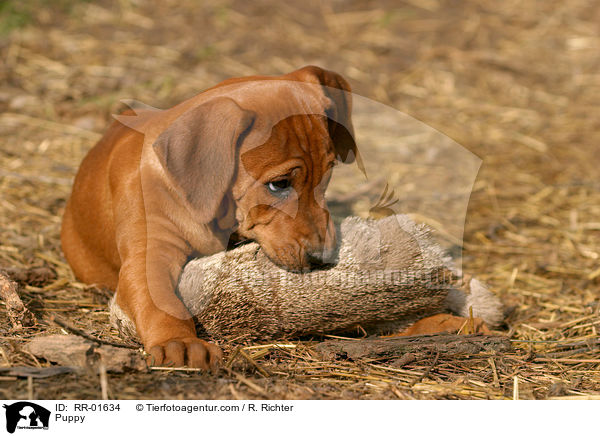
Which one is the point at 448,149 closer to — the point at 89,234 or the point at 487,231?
the point at 487,231

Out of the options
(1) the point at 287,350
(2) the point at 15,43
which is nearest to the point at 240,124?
(1) the point at 287,350

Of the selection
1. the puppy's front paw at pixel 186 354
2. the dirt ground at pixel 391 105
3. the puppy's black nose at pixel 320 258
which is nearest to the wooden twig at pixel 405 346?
the dirt ground at pixel 391 105

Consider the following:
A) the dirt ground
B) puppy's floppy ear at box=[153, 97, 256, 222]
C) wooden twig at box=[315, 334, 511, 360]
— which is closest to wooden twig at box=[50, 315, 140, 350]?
the dirt ground

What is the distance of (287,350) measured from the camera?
3510mm

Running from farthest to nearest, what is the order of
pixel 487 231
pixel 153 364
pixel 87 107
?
pixel 87 107, pixel 487 231, pixel 153 364

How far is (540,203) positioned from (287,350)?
151 inches

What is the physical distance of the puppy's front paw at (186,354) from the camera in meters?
3.15

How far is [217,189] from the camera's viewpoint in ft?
11.7

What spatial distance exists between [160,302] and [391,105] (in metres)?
5.58

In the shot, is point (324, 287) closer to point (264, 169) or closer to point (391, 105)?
point (264, 169)
